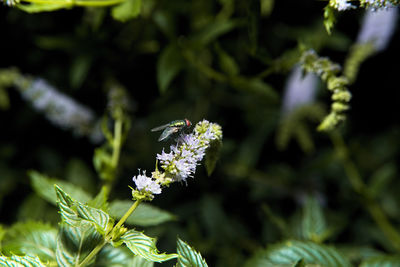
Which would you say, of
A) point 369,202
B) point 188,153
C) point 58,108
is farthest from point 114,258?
point 369,202

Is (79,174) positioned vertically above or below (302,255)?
above

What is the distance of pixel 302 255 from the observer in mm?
923

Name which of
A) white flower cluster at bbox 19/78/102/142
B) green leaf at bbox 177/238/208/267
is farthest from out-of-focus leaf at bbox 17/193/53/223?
green leaf at bbox 177/238/208/267

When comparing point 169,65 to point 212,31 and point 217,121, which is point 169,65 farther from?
Answer: point 217,121

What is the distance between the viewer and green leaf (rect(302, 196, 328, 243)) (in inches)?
49.3

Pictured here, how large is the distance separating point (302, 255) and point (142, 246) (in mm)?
455

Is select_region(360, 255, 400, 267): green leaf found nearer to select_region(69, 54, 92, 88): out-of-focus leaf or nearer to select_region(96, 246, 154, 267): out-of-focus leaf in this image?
select_region(96, 246, 154, 267): out-of-focus leaf

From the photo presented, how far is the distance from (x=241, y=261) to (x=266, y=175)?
566 mm

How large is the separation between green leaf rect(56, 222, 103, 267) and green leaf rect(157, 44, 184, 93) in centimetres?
54

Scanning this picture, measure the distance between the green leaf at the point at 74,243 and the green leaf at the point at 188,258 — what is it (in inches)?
6.7

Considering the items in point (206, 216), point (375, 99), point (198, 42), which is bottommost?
point (206, 216)

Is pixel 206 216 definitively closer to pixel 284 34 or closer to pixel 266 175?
pixel 266 175

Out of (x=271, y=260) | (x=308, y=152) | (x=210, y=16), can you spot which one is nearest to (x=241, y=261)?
(x=271, y=260)

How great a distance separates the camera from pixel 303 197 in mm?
1870
